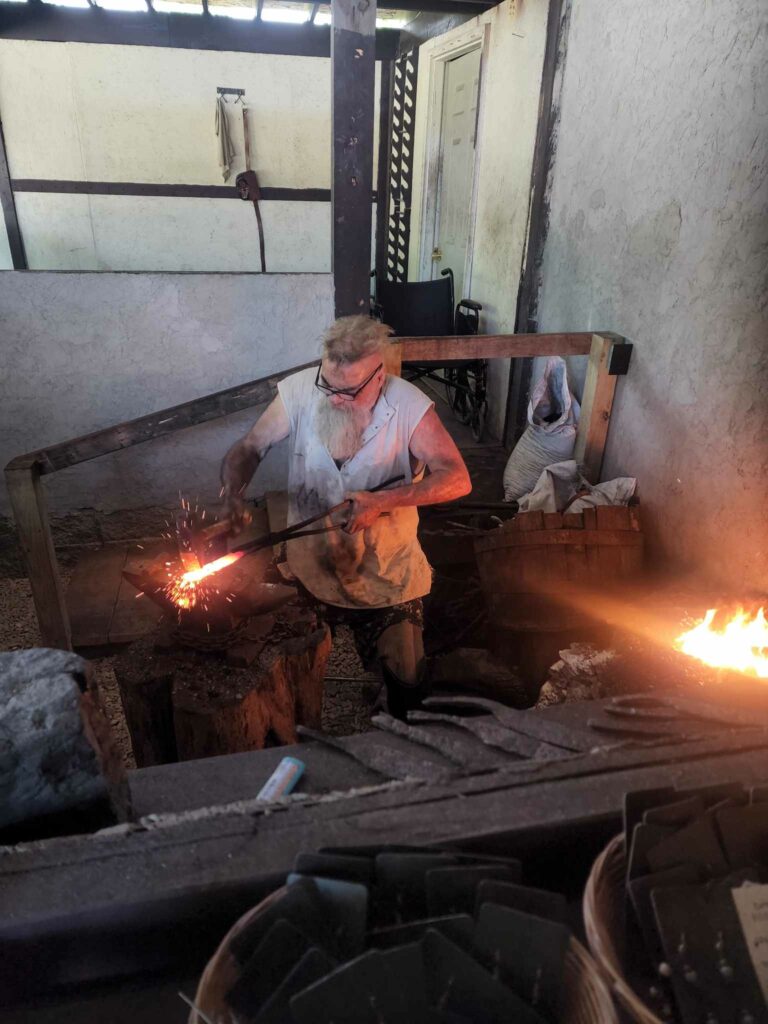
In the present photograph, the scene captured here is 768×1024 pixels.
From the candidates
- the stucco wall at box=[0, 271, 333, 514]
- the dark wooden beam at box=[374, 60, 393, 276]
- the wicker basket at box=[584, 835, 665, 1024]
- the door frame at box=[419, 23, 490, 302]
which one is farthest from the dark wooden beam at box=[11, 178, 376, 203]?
the wicker basket at box=[584, 835, 665, 1024]

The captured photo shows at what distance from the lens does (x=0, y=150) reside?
7414 millimetres

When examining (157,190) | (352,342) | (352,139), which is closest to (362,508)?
(352,342)

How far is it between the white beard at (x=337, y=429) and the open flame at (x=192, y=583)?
2.57 feet

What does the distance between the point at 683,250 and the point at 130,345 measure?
3.36 meters

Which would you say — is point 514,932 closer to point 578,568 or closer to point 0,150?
point 578,568

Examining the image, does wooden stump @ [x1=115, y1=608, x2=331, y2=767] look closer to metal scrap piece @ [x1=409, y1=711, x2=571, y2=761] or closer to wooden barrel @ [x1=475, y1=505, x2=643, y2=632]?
metal scrap piece @ [x1=409, y1=711, x2=571, y2=761]

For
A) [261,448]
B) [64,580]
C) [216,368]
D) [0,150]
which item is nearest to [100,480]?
[64,580]

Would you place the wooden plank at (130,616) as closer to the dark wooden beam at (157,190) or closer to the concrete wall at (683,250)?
the concrete wall at (683,250)

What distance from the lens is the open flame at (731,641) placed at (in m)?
2.65

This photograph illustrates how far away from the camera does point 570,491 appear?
424 cm

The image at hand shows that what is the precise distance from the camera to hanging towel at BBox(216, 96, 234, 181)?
300 inches

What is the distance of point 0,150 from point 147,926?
879cm

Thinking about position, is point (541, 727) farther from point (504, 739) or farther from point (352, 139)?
point (352, 139)

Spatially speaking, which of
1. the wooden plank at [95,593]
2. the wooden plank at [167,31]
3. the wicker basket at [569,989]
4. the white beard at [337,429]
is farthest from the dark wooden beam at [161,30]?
the wicker basket at [569,989]
